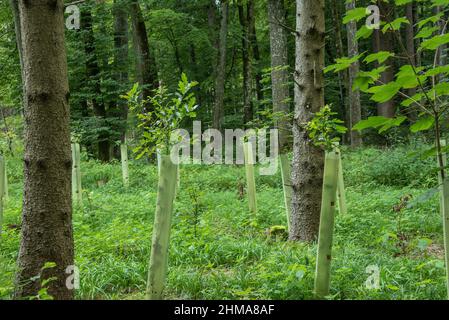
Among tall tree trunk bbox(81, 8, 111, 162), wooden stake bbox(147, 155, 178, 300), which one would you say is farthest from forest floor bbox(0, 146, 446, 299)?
tall tree trunk bbox(81, 8, 111, 162)

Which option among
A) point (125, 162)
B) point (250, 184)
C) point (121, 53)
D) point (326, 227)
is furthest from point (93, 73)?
point (326, 227)

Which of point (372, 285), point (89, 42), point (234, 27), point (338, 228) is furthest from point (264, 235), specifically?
point (234, 27)

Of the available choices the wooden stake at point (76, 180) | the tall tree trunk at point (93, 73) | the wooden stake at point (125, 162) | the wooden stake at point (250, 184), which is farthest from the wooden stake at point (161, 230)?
the tall tree trunk at point (93, 73)

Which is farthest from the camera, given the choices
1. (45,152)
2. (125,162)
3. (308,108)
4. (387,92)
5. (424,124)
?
(125,162)

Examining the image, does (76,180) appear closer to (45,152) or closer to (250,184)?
(250,184)

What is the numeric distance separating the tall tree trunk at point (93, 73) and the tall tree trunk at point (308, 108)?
13182 mm

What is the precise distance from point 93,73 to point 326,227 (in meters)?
16.6

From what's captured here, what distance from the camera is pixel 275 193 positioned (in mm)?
10211

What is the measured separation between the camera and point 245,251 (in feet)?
17.6

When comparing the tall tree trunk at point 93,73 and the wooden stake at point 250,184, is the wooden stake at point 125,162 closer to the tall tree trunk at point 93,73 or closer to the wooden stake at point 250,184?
the wooden stake at point 250,184

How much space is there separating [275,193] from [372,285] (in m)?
6.09

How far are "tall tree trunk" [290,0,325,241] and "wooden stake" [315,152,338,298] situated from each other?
6.51 feet

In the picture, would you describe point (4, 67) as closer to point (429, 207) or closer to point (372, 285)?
point (429, 207)

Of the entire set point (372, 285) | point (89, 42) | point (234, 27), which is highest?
point (234, 27)
